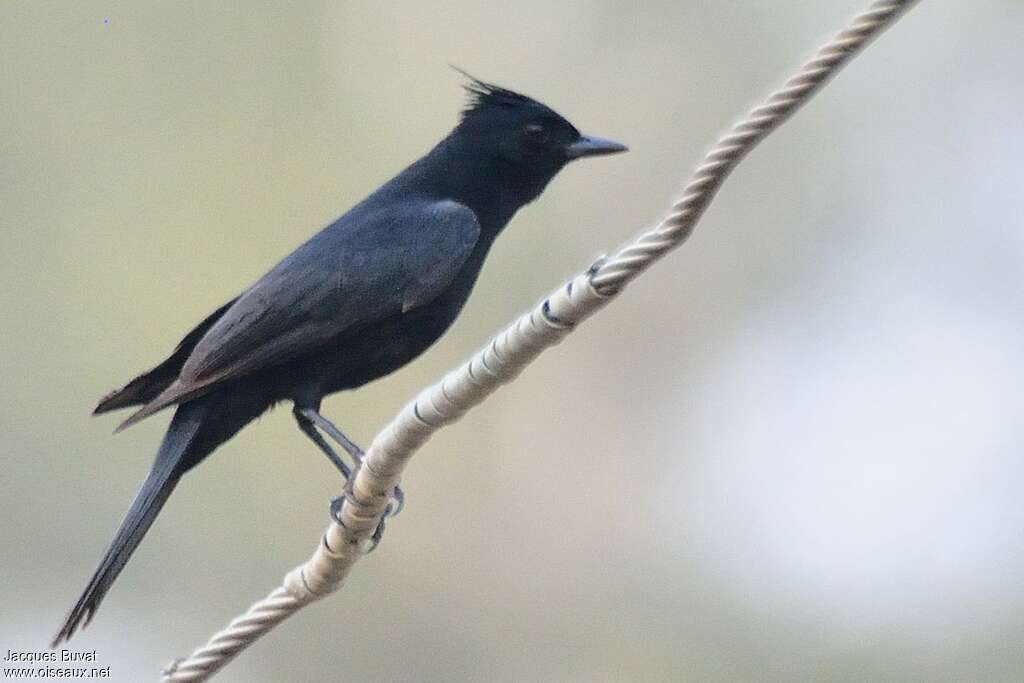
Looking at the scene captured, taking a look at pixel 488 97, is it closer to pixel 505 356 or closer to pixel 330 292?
pixel 330 292

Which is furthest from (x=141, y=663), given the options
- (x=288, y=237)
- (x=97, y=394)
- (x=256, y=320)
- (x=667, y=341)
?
(x=256, y=320)

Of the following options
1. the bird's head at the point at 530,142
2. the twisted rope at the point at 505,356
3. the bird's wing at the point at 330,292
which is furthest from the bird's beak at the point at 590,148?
the twisted rope at the point at 505,356

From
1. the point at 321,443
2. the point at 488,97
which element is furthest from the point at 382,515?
the point at 488,97

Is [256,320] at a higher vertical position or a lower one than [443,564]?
higher

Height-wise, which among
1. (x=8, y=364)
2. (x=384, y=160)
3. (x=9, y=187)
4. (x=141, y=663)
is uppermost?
(x=384, y=160)

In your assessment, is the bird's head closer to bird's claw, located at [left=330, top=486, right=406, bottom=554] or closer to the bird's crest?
the bird's crest

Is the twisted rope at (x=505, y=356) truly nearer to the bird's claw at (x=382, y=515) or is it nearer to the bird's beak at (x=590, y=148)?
the bird's claw at (x=382, y=515)

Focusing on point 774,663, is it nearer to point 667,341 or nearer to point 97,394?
point 667,341

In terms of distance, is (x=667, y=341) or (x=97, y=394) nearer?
(x=97, y=394)
